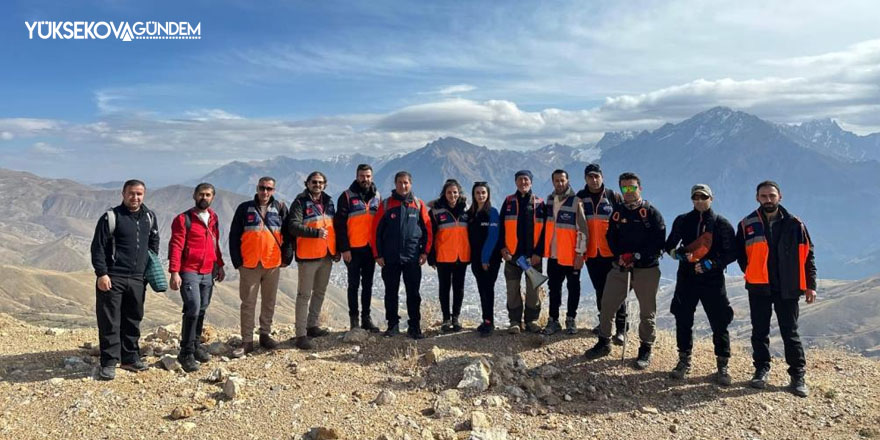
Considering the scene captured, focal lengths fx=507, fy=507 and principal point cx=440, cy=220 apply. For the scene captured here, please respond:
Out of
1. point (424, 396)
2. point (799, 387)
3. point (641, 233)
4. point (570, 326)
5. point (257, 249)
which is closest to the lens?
point (424, 396)

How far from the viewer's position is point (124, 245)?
7582 mm

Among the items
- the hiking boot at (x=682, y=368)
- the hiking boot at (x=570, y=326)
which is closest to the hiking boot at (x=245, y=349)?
the hiking boot at (x=570, y=326)

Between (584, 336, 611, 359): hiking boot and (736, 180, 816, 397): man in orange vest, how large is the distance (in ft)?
7.06

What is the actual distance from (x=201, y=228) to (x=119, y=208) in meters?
1.15

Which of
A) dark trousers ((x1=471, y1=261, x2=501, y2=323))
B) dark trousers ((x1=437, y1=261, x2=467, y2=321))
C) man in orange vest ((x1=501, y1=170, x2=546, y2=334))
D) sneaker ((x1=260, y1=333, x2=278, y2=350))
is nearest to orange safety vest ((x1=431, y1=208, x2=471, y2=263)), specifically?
dark trousers ((x1=437, y1=261, x2=467, y2=321))

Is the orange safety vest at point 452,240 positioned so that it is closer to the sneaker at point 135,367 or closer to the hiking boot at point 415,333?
the hiking boot at point 415,333

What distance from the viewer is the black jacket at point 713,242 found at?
7770 mm

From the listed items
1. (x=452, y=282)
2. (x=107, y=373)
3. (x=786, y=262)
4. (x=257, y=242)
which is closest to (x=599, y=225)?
(x=786, y=262)

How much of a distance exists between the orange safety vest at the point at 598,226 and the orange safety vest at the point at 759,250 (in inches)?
80.8

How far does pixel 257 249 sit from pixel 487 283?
416 centimetres

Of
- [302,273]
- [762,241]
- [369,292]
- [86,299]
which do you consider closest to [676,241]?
[762,241]

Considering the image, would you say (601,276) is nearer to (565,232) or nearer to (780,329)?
(565,232)

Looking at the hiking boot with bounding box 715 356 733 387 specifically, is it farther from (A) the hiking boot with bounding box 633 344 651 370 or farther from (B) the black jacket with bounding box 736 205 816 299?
(B) the black jacket with bounding box 736 205 816 299

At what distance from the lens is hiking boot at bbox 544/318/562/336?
31.7 feet
